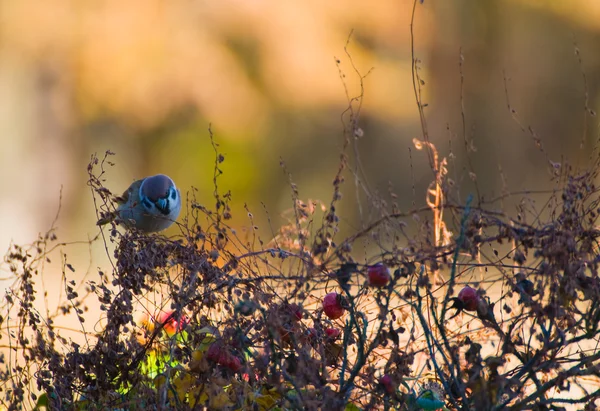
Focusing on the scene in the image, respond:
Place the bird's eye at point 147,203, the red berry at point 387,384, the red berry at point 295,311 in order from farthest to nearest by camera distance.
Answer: the bird's eye at point 147,203 < the red berry at point 295,311 < the red berry at point 387,384

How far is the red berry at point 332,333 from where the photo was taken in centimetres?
179

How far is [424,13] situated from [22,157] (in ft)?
16.8

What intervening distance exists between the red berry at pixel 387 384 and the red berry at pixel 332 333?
0.36 m

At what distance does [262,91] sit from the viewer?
806 centimetres

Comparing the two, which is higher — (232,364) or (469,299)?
(469,299)

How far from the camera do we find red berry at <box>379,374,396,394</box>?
141 cm

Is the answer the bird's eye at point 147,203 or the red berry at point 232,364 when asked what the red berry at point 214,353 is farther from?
the bird's eye at point 147,203

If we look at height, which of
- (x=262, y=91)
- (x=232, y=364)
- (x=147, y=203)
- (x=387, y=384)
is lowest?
(x=387, y=384)

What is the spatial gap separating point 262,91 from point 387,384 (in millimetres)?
6850

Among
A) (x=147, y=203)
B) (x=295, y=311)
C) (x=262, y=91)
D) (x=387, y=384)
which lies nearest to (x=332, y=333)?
(x=295, y=311)

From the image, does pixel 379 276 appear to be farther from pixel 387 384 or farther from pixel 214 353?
pixel 214 353

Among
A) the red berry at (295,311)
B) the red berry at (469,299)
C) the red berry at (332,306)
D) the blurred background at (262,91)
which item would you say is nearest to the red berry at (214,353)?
the red berry at (295,311)

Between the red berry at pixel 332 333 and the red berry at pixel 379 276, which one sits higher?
the red berry at pixel 332 333

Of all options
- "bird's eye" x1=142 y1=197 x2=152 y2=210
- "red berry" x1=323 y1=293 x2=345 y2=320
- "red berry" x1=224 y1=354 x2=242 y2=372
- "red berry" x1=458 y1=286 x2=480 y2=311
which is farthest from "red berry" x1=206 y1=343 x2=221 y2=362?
"bird's eye" x1=142 y1=197 x2=152 y2=210
